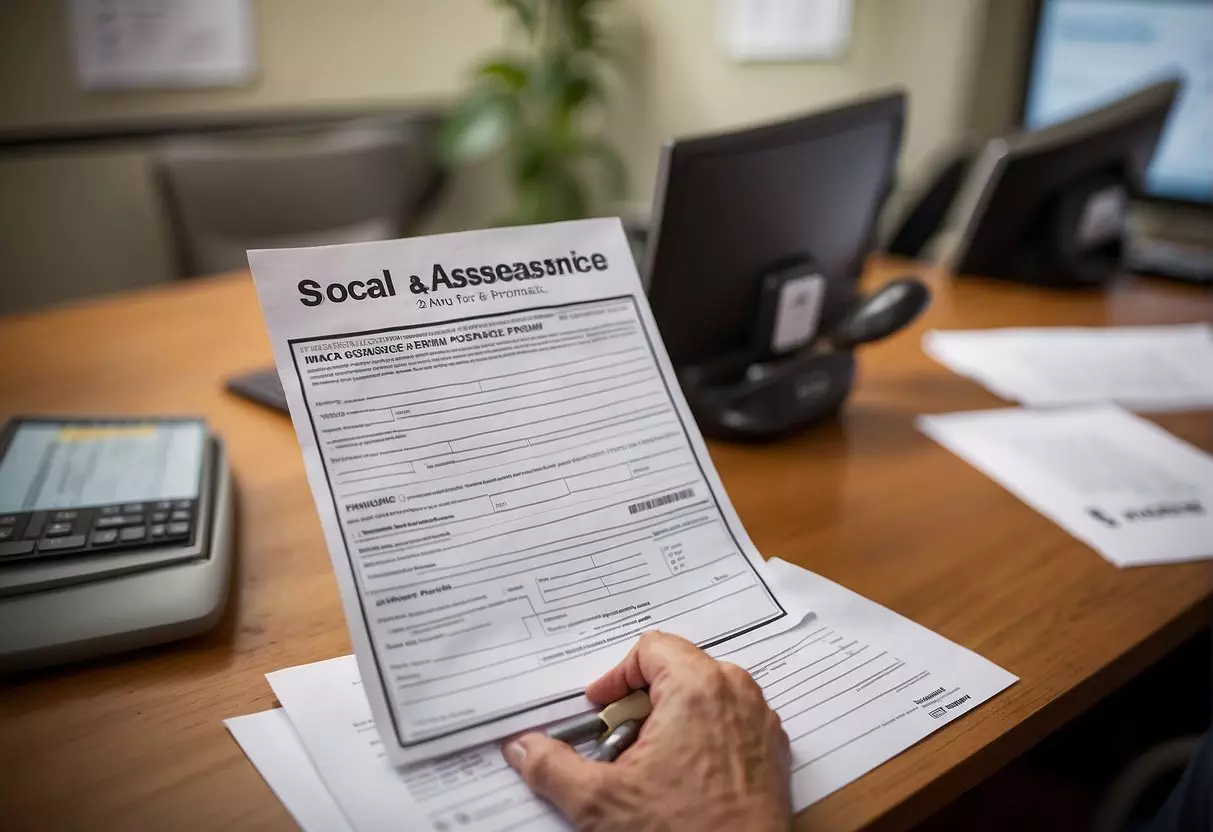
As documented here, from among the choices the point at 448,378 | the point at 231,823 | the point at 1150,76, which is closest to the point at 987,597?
the point at 448,378

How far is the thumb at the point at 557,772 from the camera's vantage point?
538 mm

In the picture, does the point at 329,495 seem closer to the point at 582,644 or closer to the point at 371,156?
the point at 582,644

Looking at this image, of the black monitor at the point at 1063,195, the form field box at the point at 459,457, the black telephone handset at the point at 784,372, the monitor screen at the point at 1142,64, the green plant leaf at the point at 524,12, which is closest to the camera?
the form field box at the point at 459,457

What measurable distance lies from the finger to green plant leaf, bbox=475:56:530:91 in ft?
8.76

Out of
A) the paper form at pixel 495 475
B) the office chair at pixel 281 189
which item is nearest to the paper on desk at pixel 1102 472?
the paper form at pixel 495 475

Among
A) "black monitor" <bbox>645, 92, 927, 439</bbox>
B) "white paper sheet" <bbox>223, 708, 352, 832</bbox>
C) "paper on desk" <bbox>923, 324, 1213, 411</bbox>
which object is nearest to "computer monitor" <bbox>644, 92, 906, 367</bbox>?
"black monitor" <bbox>645, 92, 927, 439</bbox>

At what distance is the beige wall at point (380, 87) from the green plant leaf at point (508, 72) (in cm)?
36

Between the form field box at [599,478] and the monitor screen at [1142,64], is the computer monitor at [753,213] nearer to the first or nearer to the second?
the form field box at [599,478]

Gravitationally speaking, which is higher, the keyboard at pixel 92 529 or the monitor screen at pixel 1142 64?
the monitor screen at pixel 1142 64

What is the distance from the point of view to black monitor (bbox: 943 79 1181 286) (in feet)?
5.20

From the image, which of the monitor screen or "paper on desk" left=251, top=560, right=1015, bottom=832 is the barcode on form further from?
the monitor screen

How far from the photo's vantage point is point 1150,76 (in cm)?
212

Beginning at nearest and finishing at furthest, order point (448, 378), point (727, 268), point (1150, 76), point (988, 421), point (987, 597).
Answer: point (448, 378)
point (987, 597)
point (727, 268)
point (988, 421)
point (1150, 76)

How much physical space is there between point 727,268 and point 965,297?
79cm
